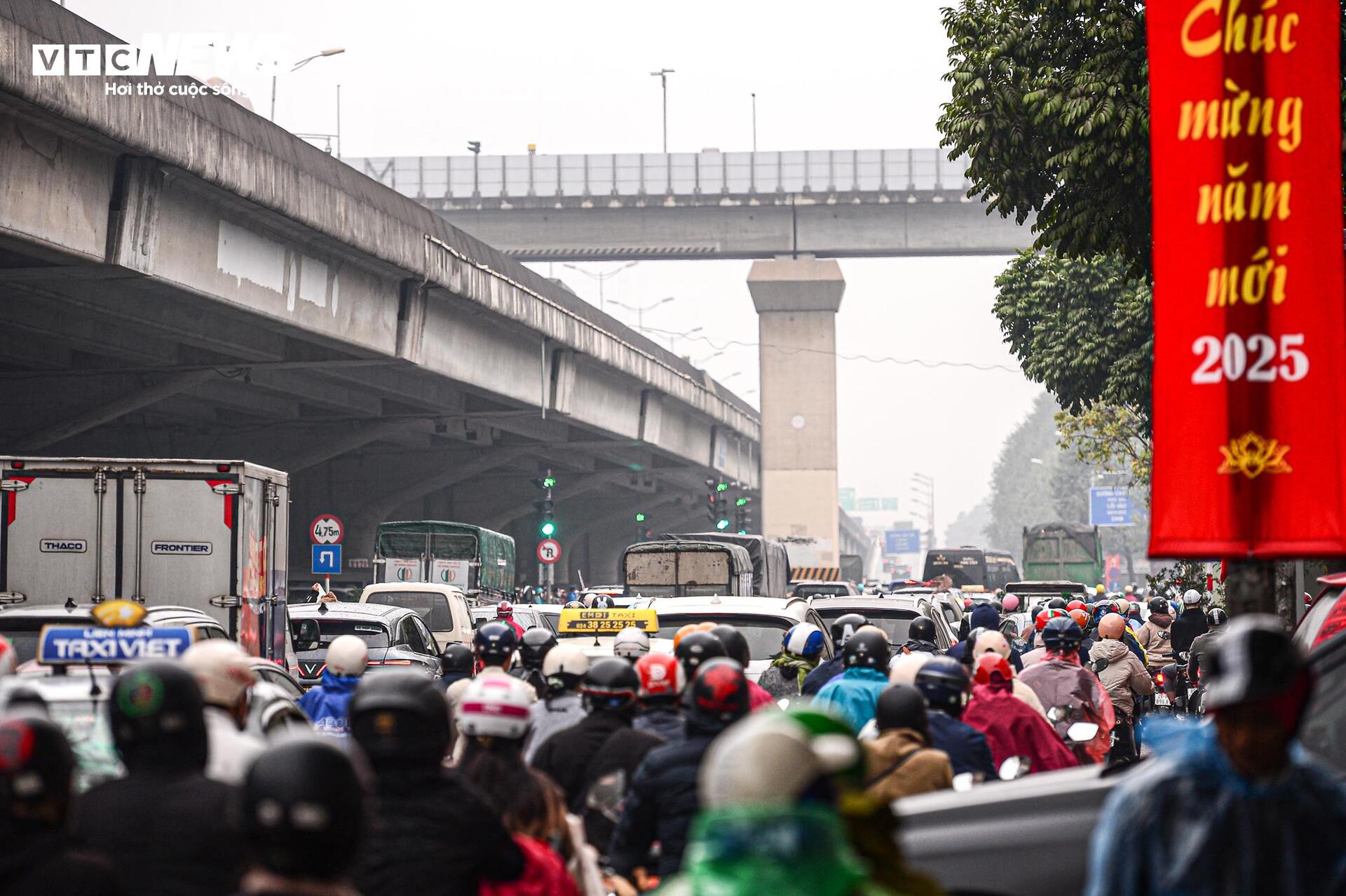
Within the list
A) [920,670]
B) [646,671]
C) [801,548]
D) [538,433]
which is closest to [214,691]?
[646,671]

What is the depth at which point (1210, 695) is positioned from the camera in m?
3.85

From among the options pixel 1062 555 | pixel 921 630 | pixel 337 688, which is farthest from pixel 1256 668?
pixel 1062 555

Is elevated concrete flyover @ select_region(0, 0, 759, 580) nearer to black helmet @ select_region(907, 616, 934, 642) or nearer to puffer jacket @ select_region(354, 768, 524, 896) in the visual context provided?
black helmet @ select_region(907, 616, 934, 642)

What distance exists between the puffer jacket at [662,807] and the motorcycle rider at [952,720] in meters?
2.12

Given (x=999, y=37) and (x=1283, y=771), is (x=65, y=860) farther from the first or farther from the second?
(x=999, y=37)

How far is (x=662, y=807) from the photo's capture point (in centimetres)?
609

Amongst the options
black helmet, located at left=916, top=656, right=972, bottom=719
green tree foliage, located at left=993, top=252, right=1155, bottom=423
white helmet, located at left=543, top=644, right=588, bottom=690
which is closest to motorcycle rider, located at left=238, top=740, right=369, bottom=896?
black helmet, located at left=916, top=656, right=972, bottom=719

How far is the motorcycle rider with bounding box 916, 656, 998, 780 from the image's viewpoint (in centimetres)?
808

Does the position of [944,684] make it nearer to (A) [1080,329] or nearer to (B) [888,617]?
(B) [888,617]

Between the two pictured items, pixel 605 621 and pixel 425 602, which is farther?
pixel 425 602

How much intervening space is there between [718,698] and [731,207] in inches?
1941

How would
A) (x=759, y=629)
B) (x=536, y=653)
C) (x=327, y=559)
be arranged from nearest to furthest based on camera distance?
(x=536, y=653) < (x=759, y=629) < (x=327, y=559)

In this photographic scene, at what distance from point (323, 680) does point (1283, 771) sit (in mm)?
6953

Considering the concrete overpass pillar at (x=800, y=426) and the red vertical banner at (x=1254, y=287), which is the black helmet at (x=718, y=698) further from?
the concrete overpass pillar at (x=800, y=426)
